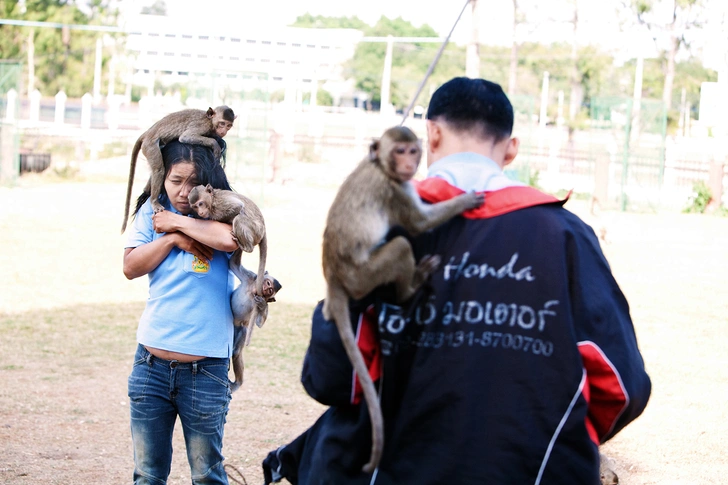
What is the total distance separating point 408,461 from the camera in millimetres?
2482

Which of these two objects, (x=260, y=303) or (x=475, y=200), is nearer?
(x=475, y=200)

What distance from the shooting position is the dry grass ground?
6441mm

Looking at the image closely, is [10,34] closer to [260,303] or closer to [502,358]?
[260,303]

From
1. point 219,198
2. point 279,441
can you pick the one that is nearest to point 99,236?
point 279,441

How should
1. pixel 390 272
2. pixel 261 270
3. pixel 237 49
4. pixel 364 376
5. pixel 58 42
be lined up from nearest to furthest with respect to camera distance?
pixel 364 376
pixel 390 272
pixel 261 270
pixel 58 42
pixel 237 49

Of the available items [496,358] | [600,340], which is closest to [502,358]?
[496,358]

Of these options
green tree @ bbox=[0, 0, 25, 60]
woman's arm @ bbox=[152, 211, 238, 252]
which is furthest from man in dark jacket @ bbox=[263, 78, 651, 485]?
green tree @ bbox=[0, 0, 25, 60]

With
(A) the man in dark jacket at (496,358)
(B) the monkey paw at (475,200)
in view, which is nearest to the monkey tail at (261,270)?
(A) the man in dark jacket at (496,358)

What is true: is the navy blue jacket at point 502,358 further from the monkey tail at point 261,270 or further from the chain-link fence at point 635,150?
the chain-link fence at point 635,150

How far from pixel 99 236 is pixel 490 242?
50.1 feet

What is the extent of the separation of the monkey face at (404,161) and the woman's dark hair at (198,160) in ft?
5.31

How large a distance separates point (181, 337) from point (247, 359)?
17.6 feet

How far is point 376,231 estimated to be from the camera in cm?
269

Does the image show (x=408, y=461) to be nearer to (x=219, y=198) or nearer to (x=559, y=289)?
(x=559, y=289)
